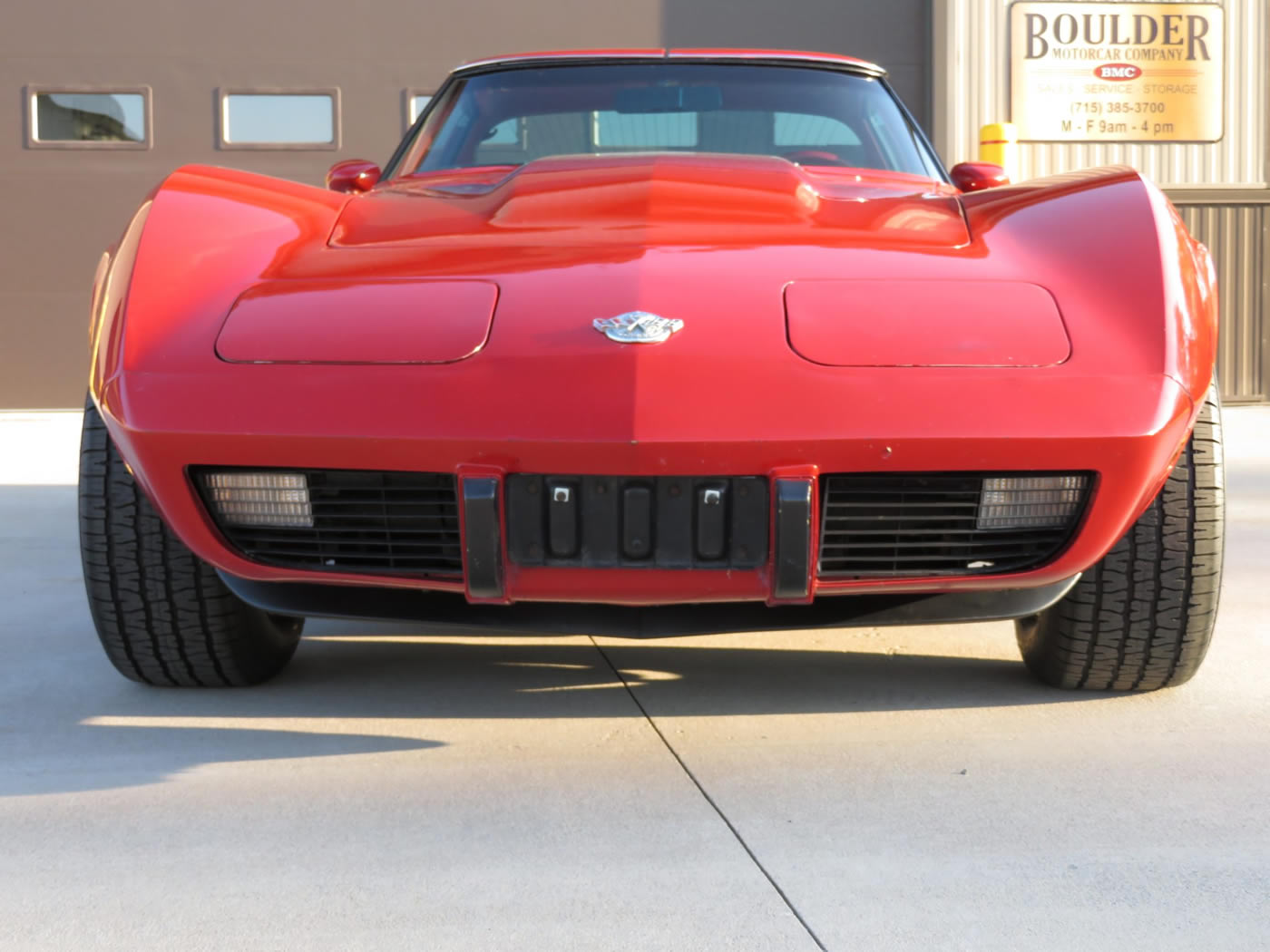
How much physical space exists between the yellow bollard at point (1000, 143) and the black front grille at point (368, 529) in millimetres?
8619

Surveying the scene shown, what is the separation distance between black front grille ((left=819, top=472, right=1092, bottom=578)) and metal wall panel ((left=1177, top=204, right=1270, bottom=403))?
354 inches

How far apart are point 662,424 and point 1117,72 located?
30.9 feet

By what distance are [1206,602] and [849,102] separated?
149 cm

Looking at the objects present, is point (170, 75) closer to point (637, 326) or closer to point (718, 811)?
point (637, 326)

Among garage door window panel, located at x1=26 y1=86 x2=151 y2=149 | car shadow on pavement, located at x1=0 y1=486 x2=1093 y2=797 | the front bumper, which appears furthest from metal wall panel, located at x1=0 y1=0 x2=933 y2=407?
the front bumper

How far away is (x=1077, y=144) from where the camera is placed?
405 inches

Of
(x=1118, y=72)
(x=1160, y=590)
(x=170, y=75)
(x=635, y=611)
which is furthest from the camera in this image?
(x=1118, y=72)

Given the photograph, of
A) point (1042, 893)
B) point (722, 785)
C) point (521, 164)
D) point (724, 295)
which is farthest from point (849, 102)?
point (1042, 893)

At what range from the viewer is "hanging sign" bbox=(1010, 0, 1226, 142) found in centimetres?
1020

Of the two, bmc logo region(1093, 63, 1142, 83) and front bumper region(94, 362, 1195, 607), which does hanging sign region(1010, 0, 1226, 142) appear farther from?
front bumper region(94, 362, 1195, 607)

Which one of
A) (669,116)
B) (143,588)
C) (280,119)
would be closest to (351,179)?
(669,116)

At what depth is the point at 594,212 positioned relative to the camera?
7.97ft

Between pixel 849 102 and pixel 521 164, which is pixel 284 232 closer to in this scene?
pixel 521 164

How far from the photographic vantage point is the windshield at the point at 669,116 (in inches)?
127
